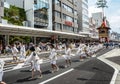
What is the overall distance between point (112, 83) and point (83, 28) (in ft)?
332

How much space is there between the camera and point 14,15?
176 feet

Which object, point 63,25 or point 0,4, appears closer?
point 0,4

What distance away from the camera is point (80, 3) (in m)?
116

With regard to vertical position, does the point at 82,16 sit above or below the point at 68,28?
above

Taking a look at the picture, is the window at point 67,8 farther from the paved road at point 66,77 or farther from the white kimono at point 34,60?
the white kimono at point 34,60

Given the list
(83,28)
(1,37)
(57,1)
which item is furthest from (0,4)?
(83,28)

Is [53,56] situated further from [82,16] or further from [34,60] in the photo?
[82,16]

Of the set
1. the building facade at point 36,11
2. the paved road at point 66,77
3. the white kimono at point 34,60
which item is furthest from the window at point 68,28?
the white kimono at point 34,60

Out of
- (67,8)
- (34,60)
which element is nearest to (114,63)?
(34,60)

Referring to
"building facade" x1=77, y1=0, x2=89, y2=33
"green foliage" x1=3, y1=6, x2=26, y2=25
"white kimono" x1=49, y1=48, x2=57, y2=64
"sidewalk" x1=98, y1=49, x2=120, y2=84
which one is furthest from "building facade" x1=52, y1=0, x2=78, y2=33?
"white kimono" x1=49, y1=48, x2=57, y2=64

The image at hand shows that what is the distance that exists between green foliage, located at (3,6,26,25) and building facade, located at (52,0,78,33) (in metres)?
16.1

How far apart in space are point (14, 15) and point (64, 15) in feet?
103

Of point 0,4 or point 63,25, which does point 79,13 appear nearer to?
point 63,25

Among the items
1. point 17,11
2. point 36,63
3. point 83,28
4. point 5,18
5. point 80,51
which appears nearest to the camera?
point 36,63
